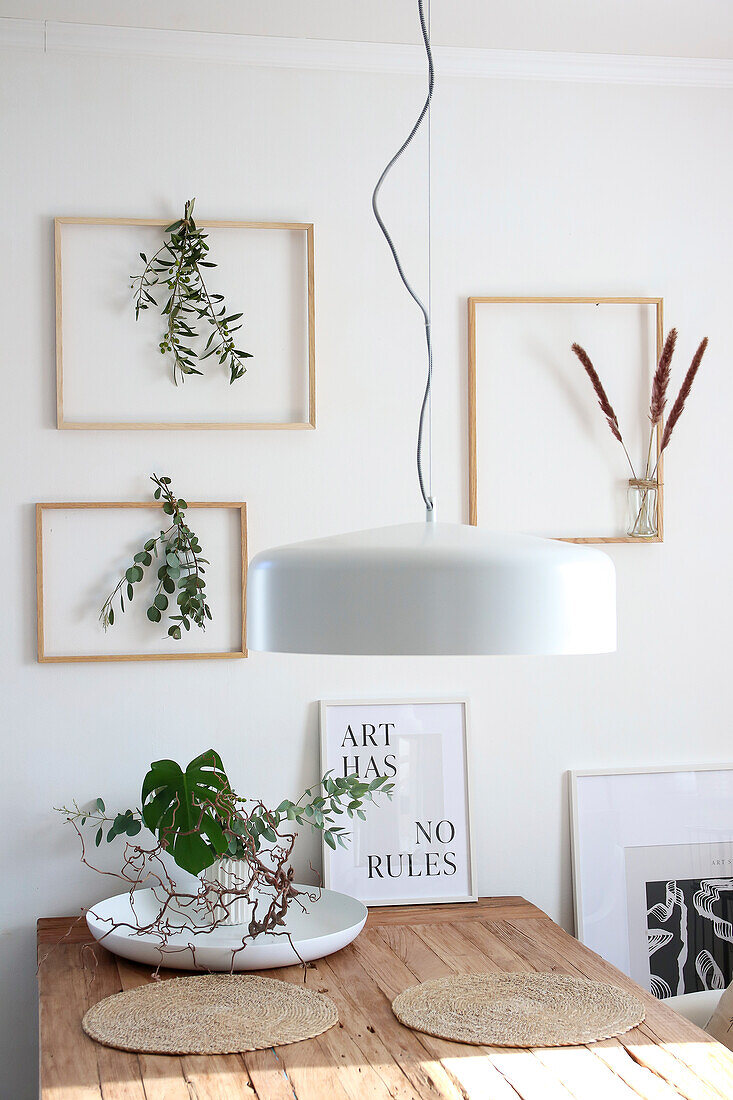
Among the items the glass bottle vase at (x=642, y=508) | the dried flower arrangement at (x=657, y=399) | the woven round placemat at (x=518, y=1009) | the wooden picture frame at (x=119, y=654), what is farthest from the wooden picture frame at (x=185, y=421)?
the woven round placemat at (x=518, y=1009)

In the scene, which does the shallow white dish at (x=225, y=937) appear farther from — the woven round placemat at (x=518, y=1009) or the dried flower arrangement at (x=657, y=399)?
the dried flower arrangement at (x=657, y=399)

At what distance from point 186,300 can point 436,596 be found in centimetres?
142

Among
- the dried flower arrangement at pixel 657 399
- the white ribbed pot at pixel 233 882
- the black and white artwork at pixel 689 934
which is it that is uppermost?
the dried flower arrangement at pixel 657 399

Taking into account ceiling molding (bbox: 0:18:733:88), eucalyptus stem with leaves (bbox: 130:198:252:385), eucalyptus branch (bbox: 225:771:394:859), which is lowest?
eucalyptus branch (bbox: 225:771:394:859)

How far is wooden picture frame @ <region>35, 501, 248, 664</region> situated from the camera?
85.7 inches

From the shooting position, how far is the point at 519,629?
1.02 m

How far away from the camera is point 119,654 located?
7.27 ft

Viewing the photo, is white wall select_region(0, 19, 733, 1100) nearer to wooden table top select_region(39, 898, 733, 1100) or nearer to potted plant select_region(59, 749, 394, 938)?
potted plant select_region(59, 749, 394, 938)

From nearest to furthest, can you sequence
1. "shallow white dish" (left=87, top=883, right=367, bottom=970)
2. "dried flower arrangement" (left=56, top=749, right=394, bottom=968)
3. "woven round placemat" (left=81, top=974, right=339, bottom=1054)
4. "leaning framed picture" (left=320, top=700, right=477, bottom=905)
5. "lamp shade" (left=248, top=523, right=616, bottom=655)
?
1. "lamp shade" (left=248, top=523, right=616, bottom=655)
2. "woven round placemat" (left=81, top=974, right=339, bottom=1054)
3. "shallow white dish" (left=87, top=883, right=367, bottom=970)
4. "dried flower arrangement" (left=56, top=749, right=394, bottom=968)
5. "leaning framed picture" (left=320, top=700, right=477, bottom=905)

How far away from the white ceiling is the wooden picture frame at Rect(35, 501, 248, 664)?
0.95m

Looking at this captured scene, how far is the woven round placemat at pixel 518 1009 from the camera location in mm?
1591

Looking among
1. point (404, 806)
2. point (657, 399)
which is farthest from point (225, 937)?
point (657, 399)

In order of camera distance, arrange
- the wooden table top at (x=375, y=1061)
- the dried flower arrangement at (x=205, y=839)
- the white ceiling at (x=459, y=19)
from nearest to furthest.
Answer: the wooden table top at (x=375, y=1061), the dried flower arrangement at (x=205, y=839), the white ceiling at (x=459, y=19)

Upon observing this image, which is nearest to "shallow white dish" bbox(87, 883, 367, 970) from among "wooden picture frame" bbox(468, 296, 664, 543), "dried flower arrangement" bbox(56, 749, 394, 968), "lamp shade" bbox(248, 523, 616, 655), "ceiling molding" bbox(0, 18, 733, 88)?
"dried flower arrangement" bbox(56, 749, 394, 968)
